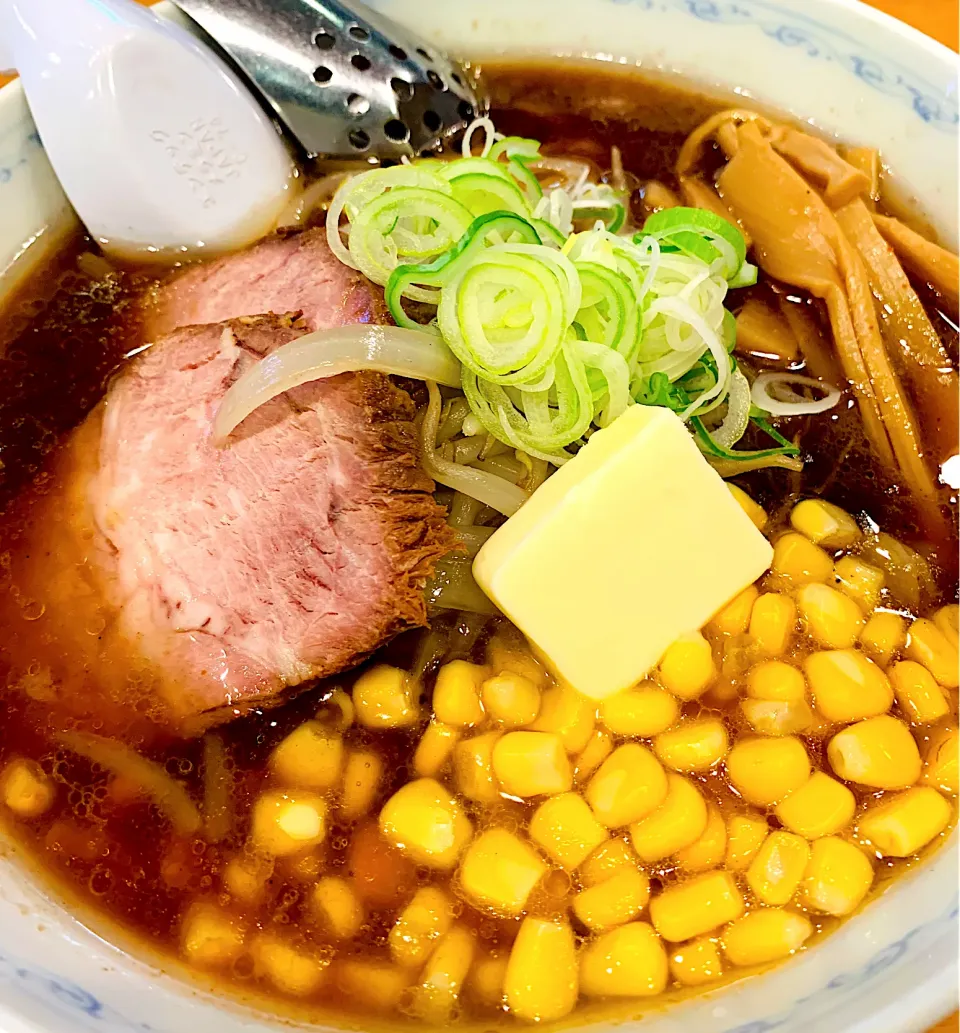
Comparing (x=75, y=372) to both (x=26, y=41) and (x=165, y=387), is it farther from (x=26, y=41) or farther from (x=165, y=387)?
(x=26, y=41)

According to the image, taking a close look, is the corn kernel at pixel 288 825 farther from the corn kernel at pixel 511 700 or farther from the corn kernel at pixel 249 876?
the corn kernel at pixel 511 700

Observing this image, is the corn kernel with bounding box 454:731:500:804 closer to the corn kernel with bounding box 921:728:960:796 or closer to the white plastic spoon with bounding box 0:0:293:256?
the corn kernel with bounding box 921:728:960:796

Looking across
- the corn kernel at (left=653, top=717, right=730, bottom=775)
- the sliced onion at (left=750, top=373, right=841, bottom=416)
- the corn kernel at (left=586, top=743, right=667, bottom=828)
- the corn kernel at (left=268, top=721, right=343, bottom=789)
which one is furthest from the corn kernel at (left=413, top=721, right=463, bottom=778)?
the sliced onion at (left=750, top=373, right=841, bottom=416)

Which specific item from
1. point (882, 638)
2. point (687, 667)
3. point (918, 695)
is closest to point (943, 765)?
point (918, 695)

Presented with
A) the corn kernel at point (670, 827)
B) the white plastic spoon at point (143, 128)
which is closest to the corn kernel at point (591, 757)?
the corn kernel at point (670, 827)

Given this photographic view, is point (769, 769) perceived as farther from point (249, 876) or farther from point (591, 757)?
point (249, 876)

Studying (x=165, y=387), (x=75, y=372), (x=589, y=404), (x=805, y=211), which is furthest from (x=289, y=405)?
(x=805, y=211)
